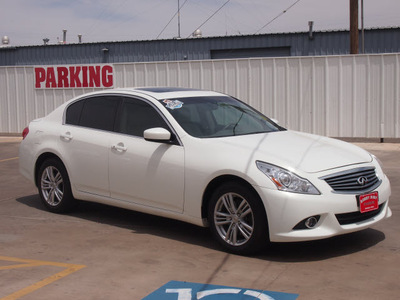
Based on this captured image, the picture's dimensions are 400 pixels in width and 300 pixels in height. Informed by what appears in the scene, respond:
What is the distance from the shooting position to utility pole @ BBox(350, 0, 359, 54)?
17.4 metres

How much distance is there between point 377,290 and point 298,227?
0.98 m

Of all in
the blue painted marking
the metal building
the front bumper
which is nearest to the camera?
the blue painted marking

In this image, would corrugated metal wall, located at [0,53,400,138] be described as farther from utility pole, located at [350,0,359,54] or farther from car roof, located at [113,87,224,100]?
car roof, located at [113,87,224,100]

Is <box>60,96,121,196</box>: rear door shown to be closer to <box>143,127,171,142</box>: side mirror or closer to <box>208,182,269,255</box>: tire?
<box>143,127,171,142</box>: side mirror

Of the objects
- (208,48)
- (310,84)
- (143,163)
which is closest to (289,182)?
(143,163)

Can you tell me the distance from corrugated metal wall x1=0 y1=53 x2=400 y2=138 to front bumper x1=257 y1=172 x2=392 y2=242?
10178mm

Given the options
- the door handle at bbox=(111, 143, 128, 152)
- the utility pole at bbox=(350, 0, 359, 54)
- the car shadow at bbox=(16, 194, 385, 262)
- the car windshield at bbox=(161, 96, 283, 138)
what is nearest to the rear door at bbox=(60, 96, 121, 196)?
the door handle at bbox=(111, 143, 128, 152)

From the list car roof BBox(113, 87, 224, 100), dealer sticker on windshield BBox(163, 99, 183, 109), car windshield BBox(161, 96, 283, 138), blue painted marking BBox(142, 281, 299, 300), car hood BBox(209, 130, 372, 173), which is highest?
car roof BBox(113, 87, 224, 100)

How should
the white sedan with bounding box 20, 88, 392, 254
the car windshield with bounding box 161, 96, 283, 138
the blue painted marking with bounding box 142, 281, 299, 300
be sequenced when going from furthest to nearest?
the car windshield with bounding box 161, 96, 283, 138
the white sedan with bounding box 20, 88, 392, 254
the blue painted marking with bounding box 142, 281, 299, 300

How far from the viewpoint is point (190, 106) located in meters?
6.92

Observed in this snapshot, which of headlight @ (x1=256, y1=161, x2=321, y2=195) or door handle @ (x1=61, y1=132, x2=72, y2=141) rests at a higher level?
door handle @ (x1=61, y1=132, x2=72, y2=141)

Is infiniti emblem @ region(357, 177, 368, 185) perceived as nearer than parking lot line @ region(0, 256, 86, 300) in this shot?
No

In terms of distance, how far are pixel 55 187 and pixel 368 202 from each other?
13.2 ft

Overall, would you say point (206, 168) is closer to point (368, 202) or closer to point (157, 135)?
point (157, 135)
